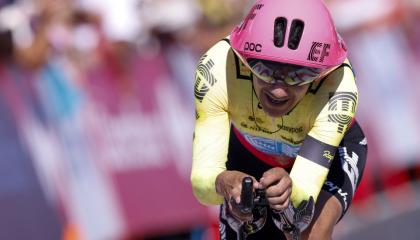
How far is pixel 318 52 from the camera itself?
531 cm

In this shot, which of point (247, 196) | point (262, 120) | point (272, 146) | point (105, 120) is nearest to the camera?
point (247, 196)

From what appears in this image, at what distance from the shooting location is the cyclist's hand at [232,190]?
5172 mm

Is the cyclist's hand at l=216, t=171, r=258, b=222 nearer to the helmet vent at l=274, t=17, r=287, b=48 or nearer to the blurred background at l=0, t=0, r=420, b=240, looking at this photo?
the helmet vent at l=274, t=17, r=287, b=48

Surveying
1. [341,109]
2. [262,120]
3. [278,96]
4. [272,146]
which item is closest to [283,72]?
[278,96]

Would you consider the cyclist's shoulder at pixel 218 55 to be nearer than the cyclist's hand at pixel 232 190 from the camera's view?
No

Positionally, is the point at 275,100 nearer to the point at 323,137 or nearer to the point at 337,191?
the point at 323,137

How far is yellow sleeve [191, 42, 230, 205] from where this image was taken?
5.60 meters

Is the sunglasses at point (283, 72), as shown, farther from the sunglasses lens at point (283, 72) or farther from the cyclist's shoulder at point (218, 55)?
the cyclist's shoulder at point (218, 55)

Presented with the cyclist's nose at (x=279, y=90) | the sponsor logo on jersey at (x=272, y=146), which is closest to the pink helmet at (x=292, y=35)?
the cyclist's nose at (x=279, y=90)

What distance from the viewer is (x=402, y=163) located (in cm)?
1388

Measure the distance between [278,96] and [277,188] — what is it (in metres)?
0.51

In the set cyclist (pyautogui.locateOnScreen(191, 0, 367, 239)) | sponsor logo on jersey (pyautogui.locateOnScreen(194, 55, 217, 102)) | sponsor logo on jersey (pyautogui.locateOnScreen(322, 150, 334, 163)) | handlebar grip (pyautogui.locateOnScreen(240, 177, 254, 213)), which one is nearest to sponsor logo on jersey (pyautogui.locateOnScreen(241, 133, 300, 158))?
cyclist (pyautogui.locateOnScreen(191, 0, 367, 239))

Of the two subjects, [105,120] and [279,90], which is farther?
[105,120]

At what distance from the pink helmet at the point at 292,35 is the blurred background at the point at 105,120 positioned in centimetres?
379
